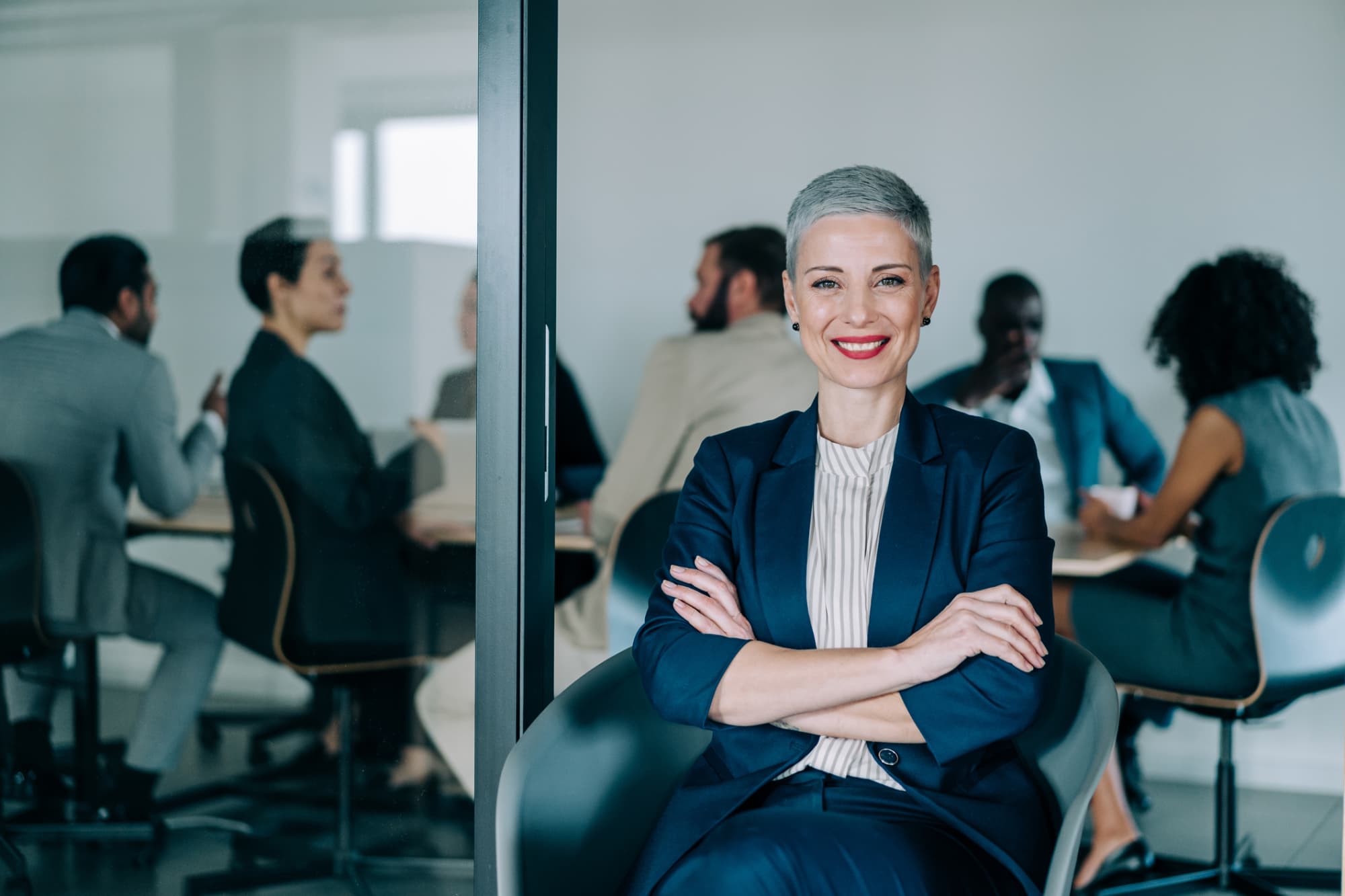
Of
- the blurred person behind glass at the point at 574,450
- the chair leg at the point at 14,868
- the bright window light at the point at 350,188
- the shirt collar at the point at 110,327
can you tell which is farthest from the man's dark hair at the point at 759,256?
the chair leg at the point at 14,868

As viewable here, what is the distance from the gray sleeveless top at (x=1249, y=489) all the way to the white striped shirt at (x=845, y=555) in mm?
1716

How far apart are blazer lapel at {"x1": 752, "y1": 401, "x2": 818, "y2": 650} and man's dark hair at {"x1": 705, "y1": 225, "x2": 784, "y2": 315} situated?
71.6 inches

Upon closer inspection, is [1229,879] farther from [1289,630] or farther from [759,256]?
[759,256]

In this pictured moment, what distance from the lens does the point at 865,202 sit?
5.08 feet

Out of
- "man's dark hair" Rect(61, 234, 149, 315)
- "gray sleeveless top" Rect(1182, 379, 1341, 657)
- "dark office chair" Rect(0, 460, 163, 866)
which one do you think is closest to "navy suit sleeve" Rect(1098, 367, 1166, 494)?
"gray sleeveless top" Rect(1182, 379, 1341, 657)

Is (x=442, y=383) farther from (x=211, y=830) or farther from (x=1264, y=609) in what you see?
(x=1264, y=609)

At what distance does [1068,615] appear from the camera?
3254 mm

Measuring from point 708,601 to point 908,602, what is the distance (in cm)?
25

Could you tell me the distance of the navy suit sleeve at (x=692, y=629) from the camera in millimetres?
1483

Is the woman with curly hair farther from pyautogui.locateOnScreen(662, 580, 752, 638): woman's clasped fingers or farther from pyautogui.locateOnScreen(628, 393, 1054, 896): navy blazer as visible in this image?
pyautogui.locateOnScreen(662, 580, 752, 638): woman's clasped fingers

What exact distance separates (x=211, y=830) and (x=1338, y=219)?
399 cm

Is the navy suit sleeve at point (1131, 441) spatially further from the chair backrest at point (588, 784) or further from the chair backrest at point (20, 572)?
the chair backrest at point (20, 572)

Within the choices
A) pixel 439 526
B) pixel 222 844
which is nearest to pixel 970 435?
pixel 439 526

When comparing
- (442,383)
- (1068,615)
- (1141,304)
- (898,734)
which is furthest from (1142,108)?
(898,734)
